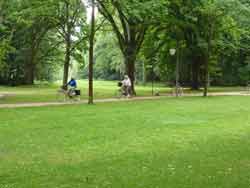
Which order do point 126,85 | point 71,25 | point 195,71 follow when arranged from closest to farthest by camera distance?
point 126,85
point 71,25
point 195,71

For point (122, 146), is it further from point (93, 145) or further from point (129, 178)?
point (129, 178)

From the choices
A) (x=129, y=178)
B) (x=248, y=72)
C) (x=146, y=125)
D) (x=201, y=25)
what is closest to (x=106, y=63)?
(x=248, y=72)

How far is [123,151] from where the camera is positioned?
905 centimetres

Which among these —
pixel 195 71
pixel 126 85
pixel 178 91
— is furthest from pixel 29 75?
pixel 126 85

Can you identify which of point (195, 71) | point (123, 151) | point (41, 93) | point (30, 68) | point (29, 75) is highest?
point (30, 68)

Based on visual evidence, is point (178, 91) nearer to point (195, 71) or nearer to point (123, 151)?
point (195, 71)

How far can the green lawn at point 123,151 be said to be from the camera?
657 cm

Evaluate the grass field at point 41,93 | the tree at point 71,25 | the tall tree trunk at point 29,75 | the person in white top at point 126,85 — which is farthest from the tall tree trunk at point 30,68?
the person in white top at point 126,85

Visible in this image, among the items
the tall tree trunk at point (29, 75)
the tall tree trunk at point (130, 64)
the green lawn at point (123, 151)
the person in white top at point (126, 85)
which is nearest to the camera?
the green lawn at point (123, 151)

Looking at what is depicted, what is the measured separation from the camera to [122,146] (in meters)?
9.67

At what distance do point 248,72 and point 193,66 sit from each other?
1112 centimetres

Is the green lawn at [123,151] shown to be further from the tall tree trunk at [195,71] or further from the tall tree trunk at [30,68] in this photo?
the tall tree trunk at [30,68]

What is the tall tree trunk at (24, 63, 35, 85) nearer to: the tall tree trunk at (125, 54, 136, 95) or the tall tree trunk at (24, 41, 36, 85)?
the tall tree trunk at (24, 41, 36, 85)

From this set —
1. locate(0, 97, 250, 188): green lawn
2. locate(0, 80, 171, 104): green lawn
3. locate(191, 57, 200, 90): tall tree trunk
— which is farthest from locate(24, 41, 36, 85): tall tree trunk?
locate(0, 97, 250, 188): green lawn
